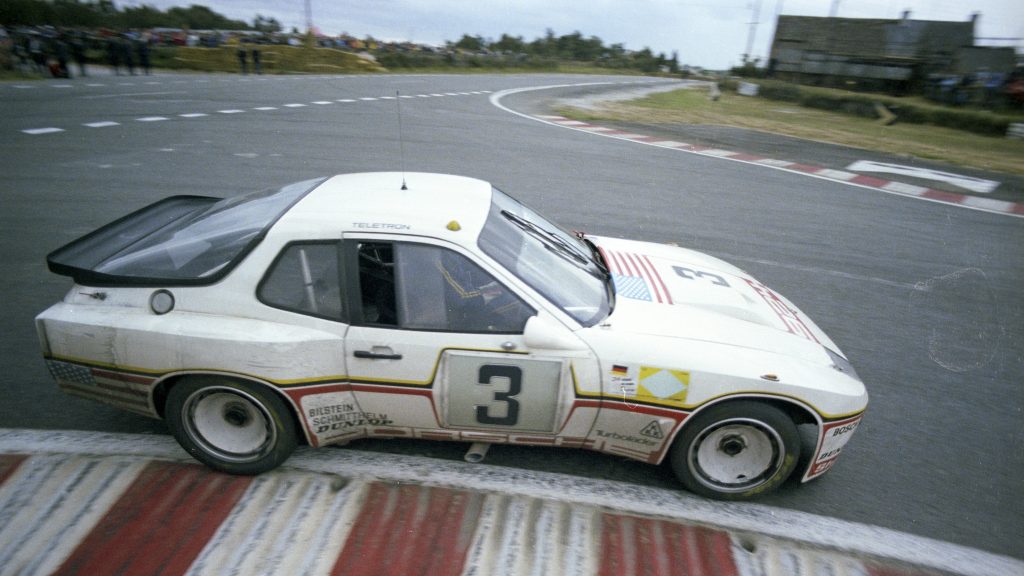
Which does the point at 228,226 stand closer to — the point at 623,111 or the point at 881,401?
the point at 881,401

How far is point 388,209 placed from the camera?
10.3 ft

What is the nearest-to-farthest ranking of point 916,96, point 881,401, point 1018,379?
1. point 881,401
2. point 1018,379
3. point 916,96

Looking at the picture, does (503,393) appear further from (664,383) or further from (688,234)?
(688,234)

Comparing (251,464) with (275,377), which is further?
(251,464)

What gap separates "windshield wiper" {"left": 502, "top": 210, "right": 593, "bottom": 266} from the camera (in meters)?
3.54

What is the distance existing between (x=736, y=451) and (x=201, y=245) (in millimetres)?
2983

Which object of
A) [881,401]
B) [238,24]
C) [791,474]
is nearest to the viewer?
[791,474]

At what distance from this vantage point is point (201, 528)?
2.80 metres

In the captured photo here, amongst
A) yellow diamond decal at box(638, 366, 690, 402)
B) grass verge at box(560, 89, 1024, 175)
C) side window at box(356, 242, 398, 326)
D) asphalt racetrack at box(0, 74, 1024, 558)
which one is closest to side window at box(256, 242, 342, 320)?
side window at box(356, 242, 398, 326)

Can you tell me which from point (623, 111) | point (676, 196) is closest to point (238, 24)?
point (623, 111)

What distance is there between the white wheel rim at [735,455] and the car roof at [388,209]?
1583 mm

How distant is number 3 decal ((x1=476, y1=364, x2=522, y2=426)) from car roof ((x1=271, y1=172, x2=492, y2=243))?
2.14ft

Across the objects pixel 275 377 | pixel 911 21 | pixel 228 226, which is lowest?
pixel 275 377

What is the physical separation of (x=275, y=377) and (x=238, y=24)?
8655 centimetres
